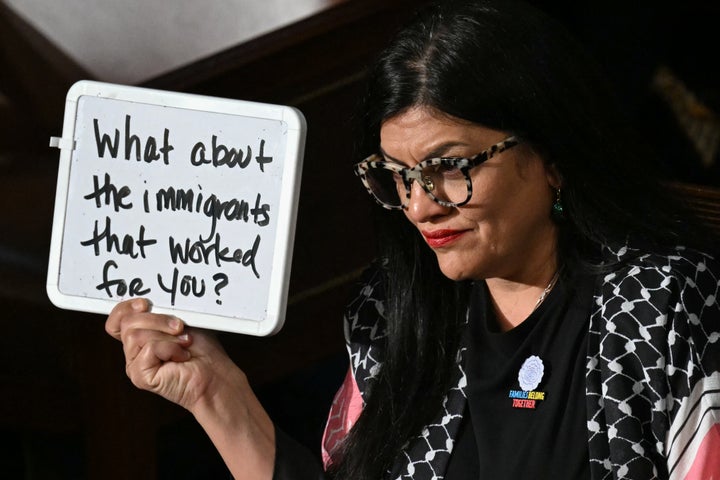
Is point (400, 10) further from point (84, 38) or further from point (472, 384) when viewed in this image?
point (84, 38)

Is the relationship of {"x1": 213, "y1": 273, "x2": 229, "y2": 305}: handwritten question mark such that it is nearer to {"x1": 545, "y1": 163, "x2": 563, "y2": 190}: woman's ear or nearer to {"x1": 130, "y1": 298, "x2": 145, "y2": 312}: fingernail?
{"x1": 130, "y1": 298, "x2": 145, "y2": 312}: fingernail

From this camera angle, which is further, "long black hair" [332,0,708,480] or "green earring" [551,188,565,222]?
"green earring" [551,188,565,222]

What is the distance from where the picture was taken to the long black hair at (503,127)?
5.46 ft

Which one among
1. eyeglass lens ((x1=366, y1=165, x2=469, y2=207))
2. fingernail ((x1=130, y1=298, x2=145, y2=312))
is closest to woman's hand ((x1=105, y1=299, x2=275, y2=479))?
fingernail ((x1=130, y1=298, x2=145, y2=312))

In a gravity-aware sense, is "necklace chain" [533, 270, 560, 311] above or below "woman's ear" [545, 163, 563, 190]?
below

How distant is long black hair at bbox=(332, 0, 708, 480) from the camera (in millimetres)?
1665

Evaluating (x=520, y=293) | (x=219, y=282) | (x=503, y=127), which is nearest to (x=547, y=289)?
(x=520, y=293)

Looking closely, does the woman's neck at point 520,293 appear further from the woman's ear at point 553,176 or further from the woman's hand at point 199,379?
the woman's hand at point 199,379

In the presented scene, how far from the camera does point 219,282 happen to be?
1.71m

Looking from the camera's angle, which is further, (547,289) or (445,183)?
(547,289)

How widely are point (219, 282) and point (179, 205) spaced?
12cm

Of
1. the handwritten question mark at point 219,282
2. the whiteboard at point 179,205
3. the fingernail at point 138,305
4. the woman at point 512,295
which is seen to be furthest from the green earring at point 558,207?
the fingernail at point 138,305

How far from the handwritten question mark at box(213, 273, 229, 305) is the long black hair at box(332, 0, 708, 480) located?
0.97 ft

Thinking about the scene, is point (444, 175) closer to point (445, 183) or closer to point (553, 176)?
point (445, 183)
